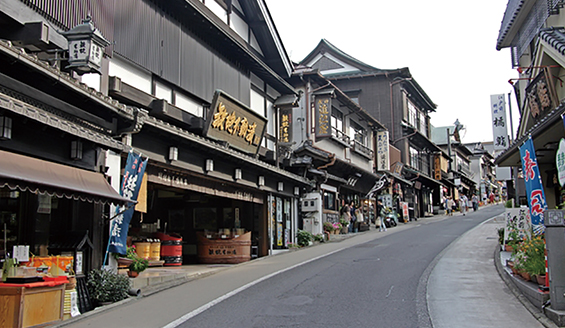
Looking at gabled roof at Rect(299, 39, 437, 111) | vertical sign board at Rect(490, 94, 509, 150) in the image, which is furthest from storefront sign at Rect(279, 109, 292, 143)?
gabled roof at Rect(299, 39, 437, 111)

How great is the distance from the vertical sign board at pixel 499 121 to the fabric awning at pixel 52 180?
59.5ft

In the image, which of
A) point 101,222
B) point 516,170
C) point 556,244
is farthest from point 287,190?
point 556,244

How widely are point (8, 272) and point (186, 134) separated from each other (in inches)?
266

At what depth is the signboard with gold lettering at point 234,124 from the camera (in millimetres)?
16703

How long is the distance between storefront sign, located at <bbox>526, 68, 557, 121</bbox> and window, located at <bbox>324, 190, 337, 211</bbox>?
53.9 ft

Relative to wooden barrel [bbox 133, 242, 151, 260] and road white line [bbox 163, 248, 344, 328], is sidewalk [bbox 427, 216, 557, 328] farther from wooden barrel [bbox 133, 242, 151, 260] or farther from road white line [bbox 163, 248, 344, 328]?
wooden barrel [bbox 133, 242, 151, 260]

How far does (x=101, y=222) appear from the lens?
474 inches

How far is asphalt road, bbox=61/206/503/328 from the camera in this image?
9523 mm

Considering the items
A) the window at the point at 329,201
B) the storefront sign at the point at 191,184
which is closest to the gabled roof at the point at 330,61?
the window at the point at 329,201

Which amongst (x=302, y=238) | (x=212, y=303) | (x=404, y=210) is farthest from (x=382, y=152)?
(x=212, y=303)

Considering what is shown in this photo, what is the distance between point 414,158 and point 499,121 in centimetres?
2892

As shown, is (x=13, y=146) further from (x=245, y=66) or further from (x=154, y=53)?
(x=245, y=66)

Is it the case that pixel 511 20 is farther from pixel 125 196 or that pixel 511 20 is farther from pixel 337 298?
pixel 125 196

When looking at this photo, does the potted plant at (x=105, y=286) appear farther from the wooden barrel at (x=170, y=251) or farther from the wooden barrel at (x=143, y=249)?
the wooden barrel at (x=170, y=251)
